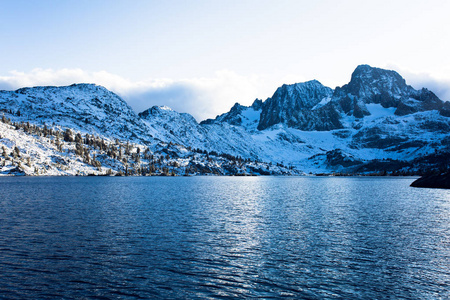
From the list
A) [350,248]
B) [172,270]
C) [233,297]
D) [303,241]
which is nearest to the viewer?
[233,297]

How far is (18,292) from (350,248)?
40869 mm

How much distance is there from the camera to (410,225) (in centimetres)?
6475

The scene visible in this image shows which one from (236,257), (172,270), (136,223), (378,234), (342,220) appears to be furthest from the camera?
(342,220)

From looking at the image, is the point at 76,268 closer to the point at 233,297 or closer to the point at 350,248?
the point at 233,297

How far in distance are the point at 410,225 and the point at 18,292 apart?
67.5 m

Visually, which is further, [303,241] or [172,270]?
[303,241]

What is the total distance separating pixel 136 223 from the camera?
62.4 m

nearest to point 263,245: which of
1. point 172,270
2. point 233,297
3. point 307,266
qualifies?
point 307,266

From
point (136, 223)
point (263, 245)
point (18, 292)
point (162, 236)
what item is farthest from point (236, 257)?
point (136, 223)

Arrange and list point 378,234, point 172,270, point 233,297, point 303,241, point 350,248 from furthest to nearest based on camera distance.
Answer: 1. point 378,234
2. point 303,241
3. point 350,248
4. point 172,270
5. point 233,297

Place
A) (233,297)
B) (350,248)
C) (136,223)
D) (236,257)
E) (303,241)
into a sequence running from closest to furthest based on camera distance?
(233,297) → (236,257) → (350,248) → (303,241) → (136,223)

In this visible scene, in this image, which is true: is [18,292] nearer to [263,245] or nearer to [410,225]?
[263,245]

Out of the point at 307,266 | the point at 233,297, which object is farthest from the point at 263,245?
the point at 233,297

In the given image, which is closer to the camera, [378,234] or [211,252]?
[211,252]
